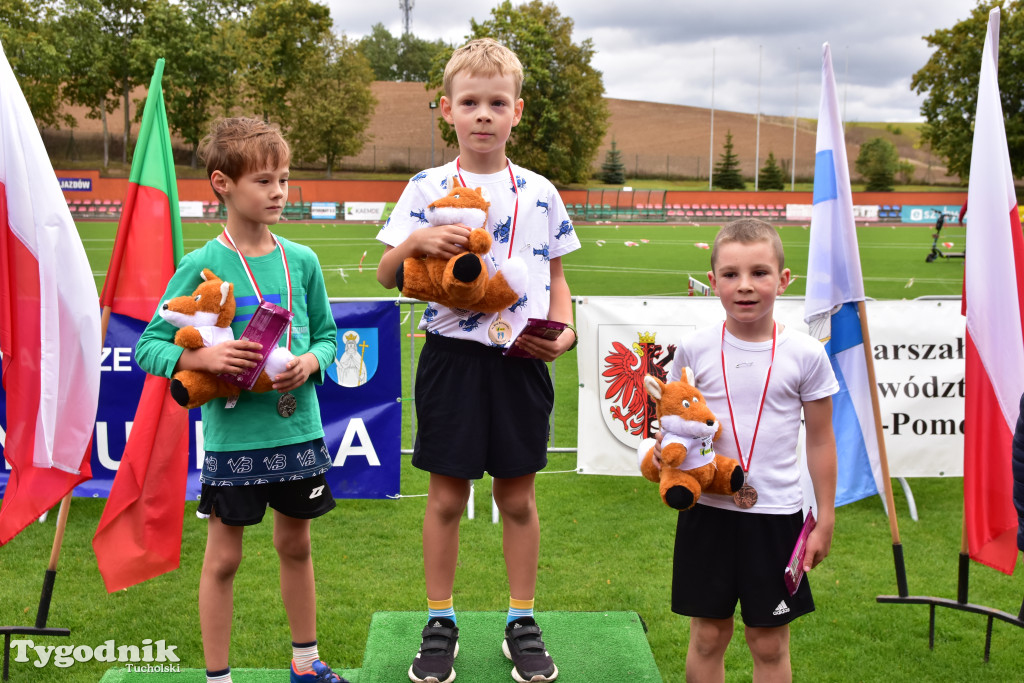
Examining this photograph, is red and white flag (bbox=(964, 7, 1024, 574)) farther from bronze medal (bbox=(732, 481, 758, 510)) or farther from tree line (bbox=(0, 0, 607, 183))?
tree line (bbox=(0, 0, 607, 183))

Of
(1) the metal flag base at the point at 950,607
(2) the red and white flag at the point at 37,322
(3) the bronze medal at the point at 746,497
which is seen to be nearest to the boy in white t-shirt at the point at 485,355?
(3) the bronze medal at the point at 746,497

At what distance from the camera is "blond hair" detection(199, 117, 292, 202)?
112 inches

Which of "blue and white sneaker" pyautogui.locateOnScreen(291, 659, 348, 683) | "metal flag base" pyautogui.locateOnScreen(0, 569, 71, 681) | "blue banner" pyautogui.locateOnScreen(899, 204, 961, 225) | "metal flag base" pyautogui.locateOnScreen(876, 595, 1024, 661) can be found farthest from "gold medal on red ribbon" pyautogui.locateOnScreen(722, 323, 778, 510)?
"blue banner" pyautogui.locateOnScreen(899, 204, 961, 225)

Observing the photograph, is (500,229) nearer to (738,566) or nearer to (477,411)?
(477,411)

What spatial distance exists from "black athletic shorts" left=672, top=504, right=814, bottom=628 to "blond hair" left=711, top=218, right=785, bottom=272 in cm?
80

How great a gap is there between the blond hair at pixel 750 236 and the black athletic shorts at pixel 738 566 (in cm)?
80

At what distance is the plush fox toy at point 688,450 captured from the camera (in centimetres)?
255

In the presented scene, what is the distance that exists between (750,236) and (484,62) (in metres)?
1.03

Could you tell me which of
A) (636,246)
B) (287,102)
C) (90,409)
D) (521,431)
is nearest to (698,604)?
(521,431)

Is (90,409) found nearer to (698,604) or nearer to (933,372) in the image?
(698,604)

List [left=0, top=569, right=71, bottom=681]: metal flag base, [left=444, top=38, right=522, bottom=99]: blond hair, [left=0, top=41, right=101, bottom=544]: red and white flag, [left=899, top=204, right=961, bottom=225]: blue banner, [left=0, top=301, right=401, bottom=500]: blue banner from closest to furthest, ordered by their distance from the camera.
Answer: [left=444, top=38, right=522, bottom=99]: blond hair
[left=0, top=41, right=101, bottom=544]: red and white flag
[left=0, top=569, right=71, bottom=681]: metal flag base
[left=0, top=301, right=401, bottom=500]: blue banner
[left=899, top=204, right=961, bottom=225]: blue banner

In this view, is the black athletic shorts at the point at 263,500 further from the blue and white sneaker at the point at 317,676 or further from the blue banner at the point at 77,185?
the blue banner at the point at 77,185

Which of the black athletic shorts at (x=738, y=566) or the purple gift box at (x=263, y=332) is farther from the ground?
the purple gift box at (x=263, y=332)

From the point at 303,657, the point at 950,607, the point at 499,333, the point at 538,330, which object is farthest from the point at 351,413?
the point at 950,607
